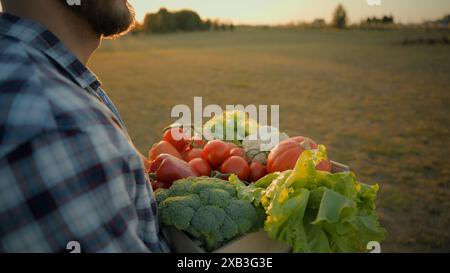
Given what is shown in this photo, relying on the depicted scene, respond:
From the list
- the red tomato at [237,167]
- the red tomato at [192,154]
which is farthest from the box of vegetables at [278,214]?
the red tomato at [192,154]

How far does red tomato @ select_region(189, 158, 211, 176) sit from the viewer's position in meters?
2.62

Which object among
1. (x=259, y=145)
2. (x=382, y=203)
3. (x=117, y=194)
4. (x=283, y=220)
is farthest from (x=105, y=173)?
(x=382, y=203)

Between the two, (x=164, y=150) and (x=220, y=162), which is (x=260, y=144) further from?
(x=164, y=150)

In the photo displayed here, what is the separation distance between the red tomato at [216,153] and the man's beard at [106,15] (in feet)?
3.66

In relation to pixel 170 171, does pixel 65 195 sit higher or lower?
higher

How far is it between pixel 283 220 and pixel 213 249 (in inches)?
13.5

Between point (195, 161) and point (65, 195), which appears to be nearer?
point (65, 195)

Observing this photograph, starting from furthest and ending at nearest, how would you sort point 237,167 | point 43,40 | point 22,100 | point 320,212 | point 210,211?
1. point 237,167
2. point 210,211
3. point 320,212
4. point 43,40
5. point 22,100

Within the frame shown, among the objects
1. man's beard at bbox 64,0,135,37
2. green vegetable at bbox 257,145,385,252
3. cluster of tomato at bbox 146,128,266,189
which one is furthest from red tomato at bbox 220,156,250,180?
man's beard at bbox 64,0,135,37

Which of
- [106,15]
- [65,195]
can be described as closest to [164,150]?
[106,15]

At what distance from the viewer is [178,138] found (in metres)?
3.07

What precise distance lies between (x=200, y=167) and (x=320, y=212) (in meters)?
Result: 1.11

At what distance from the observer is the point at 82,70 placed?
1.60 metres

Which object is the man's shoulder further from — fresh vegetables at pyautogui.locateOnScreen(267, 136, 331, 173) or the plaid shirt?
fresh vegetables at pyautogui.locateOnScreen(267, 136, 331, 173)
